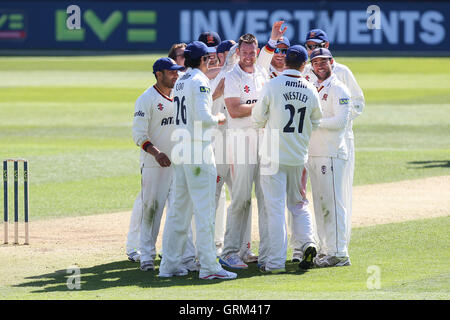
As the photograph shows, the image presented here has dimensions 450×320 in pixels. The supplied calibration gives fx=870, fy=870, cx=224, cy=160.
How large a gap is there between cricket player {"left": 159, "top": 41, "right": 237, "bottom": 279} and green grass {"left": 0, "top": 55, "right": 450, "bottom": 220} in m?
4.38

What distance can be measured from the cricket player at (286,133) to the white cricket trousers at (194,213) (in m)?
0.64

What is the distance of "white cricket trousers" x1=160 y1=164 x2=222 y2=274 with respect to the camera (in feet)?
26.5

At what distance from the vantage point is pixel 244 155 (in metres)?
8.69

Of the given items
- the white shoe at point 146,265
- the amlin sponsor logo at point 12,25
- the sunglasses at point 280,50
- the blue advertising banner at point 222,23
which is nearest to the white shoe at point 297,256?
the white shoe at point 146,265

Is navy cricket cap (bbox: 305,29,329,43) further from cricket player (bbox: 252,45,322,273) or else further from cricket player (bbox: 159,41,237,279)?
cricket player (bbox: 159,41,237,279)

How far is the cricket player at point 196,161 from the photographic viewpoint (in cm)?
795

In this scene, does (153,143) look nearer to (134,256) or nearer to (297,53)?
(134,256)

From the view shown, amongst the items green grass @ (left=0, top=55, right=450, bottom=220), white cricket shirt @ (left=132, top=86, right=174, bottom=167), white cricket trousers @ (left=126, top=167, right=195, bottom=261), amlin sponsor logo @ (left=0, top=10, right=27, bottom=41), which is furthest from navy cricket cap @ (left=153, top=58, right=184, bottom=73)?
amlin sponsor logo @ (left=0, top=10, right=27, bottom=41)

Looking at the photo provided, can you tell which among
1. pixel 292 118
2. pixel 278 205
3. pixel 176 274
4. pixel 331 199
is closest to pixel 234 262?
pixel 176 274

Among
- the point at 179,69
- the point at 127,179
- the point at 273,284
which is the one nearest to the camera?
the point at 273,284

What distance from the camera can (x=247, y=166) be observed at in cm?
863

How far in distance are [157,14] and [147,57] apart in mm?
2269
